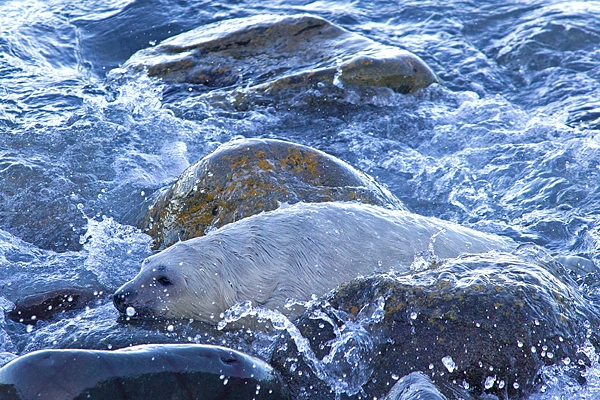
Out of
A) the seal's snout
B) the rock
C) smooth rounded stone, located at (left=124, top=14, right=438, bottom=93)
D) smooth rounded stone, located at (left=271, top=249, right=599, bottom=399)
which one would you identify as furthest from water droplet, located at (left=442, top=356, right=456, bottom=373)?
A: smooth rounded stone, located at (left=124, top=14, right=438, bottom=93)

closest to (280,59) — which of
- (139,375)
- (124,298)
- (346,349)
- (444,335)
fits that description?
(124,298)

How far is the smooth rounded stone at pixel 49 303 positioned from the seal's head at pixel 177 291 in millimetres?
635

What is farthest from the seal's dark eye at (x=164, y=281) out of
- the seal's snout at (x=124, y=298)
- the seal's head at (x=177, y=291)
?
the seal's snout at (x=124, y=298)

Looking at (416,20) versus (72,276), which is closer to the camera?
(72,276)

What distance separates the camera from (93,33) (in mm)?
10977

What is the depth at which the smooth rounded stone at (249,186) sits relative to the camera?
5.48 meters

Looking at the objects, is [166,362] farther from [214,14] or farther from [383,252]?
[214,14]

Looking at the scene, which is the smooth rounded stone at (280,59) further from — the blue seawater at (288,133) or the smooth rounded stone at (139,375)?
the smooth rounded stone at (139,375)

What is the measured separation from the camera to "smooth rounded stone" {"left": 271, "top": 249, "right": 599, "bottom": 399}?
12.4 ft

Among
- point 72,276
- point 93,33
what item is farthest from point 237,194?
point 93,33

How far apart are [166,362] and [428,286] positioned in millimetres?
1588

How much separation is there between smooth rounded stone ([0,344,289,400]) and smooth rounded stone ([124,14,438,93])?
537cm

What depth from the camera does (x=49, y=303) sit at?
16.3ft

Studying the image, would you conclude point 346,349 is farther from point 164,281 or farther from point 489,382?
point 164,281
